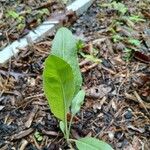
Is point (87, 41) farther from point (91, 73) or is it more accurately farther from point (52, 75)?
point (52, 75)

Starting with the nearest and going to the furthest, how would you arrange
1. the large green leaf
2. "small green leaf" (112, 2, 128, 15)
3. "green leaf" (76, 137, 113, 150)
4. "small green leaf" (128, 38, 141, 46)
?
"green leaf" (76, 137, 113, 150), the large green leaf, "small green leaf" (128, 38, 141, 46), "small green leaf" (112, 2, 128, 15)

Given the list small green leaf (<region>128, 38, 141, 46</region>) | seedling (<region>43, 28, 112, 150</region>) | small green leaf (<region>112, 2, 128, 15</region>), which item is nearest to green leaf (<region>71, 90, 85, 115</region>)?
seedling (<region>43, 28, 112, 150</region>)

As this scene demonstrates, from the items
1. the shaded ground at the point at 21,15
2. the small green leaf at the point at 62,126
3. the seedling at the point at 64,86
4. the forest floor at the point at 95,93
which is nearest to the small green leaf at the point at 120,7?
the forest floor at the point at 95,93

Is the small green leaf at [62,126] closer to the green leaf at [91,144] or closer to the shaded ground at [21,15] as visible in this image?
the green leaf at [91,144]

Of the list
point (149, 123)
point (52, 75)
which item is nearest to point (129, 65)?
point (149, 123)

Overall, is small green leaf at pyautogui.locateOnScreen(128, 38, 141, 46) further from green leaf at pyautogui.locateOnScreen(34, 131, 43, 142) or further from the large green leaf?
green leaf at pyautogui.locateOnScreen(34, 131, 43, 142)

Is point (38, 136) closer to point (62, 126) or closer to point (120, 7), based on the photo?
point (62, 126)
